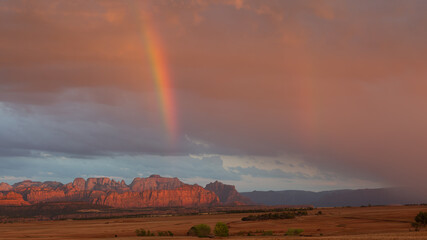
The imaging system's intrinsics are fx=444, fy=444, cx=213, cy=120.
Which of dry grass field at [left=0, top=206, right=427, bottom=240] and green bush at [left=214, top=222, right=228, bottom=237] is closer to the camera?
dry grass field at [left=0, top=206, right=427, bottom=240]

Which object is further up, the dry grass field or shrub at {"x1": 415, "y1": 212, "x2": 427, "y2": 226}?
shrub at {"x1": 415, "y1": 212, "x2": 427, "y2": 226}

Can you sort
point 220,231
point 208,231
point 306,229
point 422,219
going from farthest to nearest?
point 306,229, point 208,231, point 220,231, point 422,219

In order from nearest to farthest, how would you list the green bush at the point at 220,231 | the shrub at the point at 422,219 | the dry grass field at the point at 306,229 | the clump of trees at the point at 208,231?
the dry grass field at the point at 306,229 → the shrub at the point at 422,219 → the green bush at the point at 220,231 → the clump of trees at the point at 208,231

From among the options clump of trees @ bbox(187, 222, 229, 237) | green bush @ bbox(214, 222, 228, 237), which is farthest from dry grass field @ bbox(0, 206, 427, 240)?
green bush @ bbox(214, 222, 228, 237)

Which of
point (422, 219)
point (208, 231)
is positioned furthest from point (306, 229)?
point (422, 219)

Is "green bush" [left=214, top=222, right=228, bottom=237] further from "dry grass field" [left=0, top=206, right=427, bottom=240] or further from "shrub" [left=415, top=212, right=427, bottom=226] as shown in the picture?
"shrub" [left=415, top=212, right=427, bottom=226]

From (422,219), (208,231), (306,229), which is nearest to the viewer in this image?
(422,219)

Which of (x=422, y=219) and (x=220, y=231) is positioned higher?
(x=422, y=219)

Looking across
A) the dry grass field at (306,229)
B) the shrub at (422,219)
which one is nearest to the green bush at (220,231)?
the dry grass field at (306,229)

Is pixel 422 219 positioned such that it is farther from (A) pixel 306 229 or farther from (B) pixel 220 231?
(B) pixel 220 231

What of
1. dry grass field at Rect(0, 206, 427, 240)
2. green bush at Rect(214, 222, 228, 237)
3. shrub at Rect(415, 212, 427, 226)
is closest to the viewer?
dry grass field at Rect(0, 206, 427, 240)

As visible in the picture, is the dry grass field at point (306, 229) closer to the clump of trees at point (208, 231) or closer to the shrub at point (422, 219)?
the shrub at point (422, 219)

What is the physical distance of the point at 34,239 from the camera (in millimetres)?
92625

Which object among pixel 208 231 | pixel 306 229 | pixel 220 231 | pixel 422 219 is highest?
pixel 422 219
